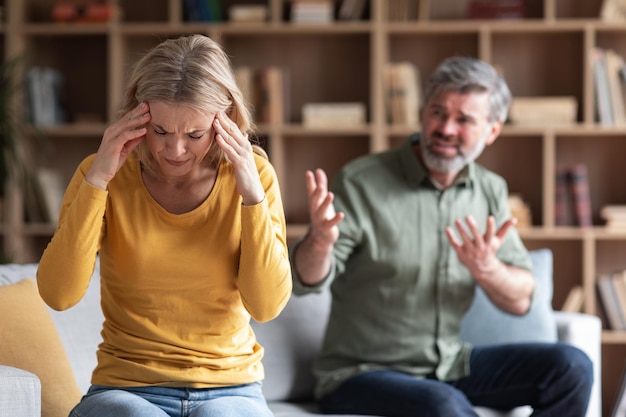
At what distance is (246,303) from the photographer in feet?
5.55

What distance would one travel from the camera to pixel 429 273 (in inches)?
96.6

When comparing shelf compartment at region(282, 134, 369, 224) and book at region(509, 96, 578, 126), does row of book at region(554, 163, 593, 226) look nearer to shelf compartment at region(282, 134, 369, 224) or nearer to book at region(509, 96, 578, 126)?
book at region(509, 96, 578, 126)

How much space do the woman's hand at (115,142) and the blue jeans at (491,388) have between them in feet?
3.05

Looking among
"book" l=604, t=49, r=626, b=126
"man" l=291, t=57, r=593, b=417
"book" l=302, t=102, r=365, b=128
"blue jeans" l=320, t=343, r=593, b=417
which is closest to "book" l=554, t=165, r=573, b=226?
"book" l=604, t=49, r=626, b=126

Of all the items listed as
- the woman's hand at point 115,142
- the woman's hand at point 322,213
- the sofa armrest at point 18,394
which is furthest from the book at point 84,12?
the sofa armrest at point 18,394

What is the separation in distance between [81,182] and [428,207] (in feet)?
3.58

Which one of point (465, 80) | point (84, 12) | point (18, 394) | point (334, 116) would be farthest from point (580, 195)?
point (18, 394)

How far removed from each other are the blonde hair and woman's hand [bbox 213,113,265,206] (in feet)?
0.11

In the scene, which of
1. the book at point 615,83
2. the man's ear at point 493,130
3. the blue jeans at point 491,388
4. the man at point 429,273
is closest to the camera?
the blue jeans at point 491,388

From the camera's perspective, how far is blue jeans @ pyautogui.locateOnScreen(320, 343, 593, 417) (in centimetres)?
216

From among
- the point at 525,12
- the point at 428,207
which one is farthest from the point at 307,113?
the point at 428,207

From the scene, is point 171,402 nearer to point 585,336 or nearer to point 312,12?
point 585,336

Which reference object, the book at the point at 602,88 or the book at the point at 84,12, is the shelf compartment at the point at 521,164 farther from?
the book at the point at 84,12

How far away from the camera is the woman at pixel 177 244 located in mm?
1617
